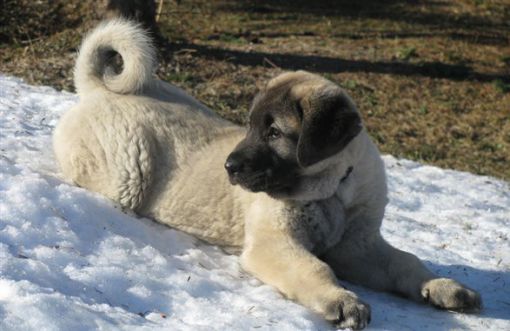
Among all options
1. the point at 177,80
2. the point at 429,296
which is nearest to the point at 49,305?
the point at 429,296

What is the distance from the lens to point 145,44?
5195 millimetres

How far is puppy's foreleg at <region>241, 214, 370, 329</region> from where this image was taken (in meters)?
3.63

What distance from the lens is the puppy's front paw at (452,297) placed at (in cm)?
401

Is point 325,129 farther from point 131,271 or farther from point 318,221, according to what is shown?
point 131,271

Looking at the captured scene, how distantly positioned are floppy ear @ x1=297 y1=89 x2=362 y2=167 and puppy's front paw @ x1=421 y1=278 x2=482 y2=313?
2.77 feet

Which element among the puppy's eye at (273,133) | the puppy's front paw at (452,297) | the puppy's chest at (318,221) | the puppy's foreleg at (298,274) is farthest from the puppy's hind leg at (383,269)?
the puppy's eye at (273,133)

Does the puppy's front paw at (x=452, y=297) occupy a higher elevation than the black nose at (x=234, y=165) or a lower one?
lower

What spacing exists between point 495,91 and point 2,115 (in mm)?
7317

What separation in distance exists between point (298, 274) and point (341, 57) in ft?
26.6

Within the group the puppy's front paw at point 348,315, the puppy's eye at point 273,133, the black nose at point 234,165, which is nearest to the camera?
the puppy's front paw at point 348,315

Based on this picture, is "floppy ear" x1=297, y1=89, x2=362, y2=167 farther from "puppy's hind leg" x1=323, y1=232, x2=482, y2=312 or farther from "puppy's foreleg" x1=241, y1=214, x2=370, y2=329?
"puppy's hind leg" x1=323, y1=232, x2=482, y2=312

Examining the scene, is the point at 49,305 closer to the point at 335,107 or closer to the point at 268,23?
the point at 335,107

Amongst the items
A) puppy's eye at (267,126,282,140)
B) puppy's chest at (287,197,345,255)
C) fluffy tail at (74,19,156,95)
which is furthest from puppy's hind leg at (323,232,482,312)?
fluffy tail at (74,19,156,95)

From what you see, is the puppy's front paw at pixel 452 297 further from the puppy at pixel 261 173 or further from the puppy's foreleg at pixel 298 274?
the puppy's foreleg at pixel 298 274
